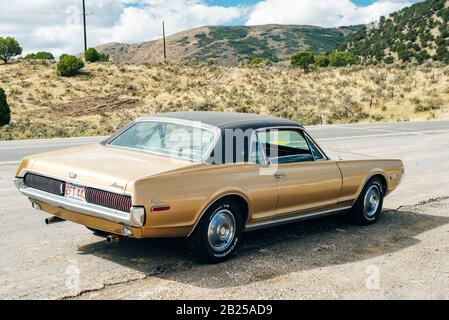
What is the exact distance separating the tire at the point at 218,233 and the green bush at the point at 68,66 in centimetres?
4505

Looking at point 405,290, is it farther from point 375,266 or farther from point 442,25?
point 442,25

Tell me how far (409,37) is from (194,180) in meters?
87.8

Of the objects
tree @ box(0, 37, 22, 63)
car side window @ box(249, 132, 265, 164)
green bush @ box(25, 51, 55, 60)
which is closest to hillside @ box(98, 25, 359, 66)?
green bush @ box(25, 51, 55, 60)

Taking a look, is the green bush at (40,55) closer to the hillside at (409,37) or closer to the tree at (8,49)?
the tree at (8,49)

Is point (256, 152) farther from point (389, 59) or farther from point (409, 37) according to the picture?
point (409, 37)

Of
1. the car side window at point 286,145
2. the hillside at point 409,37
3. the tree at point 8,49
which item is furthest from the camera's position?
the hillside at point 409,37

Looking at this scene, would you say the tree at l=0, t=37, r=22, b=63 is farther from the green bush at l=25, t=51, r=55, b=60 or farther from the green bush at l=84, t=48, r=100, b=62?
the green bush at l=25, t=51, r=55, b=60

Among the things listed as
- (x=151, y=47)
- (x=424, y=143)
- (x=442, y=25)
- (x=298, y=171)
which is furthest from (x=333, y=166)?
(x=151, y=47)

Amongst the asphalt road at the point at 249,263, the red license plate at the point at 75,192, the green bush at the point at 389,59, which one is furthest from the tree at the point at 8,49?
the red license plate at the point at 75,192

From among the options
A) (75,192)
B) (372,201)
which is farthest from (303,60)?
(75,192)

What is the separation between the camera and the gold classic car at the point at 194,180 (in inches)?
206

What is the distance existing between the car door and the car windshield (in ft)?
2.60

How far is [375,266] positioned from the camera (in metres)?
6.05
